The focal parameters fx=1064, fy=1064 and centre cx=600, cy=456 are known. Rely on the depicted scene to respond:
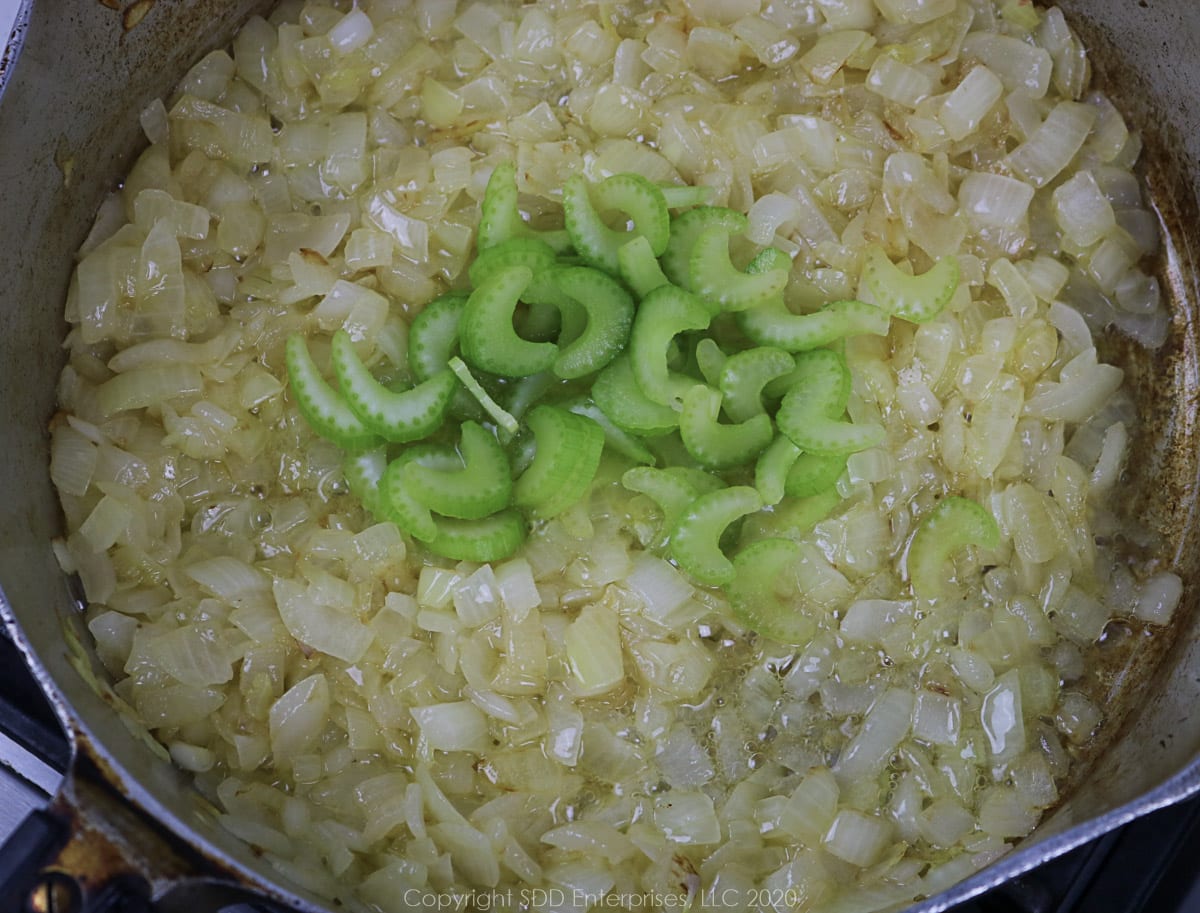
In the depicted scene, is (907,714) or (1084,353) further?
(1084,353)

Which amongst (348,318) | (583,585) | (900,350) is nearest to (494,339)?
(348,318)

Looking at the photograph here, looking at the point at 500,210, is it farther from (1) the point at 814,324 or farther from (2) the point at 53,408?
(2) the point at 53,408

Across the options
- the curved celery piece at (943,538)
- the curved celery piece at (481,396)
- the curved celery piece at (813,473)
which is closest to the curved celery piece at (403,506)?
the curved celery piece at (481,396)

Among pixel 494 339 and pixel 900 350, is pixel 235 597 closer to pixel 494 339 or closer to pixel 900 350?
pixel 494 339

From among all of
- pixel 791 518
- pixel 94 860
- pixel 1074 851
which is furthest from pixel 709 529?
pixel 94 860

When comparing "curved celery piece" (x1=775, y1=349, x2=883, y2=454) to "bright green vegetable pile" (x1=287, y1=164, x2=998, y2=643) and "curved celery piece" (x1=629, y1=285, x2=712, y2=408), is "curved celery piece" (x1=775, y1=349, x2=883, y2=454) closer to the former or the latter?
"bright green vegetable pile" (x1=287, y1=164, x2=998, y2=643)

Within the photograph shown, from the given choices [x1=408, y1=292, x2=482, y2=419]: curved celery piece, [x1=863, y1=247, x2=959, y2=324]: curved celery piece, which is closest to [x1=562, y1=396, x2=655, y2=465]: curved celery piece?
[x1=408, y1=292, x2=482, y2=419]: curved celery piece

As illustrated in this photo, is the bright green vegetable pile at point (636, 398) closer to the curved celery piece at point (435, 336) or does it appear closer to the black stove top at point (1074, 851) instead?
the curved celery piece at point (435, 336)
